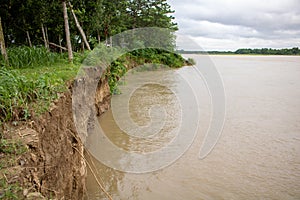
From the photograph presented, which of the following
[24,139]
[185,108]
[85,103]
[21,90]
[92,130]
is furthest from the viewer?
[185,108]

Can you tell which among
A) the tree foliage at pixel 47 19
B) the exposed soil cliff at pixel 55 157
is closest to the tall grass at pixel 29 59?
the tree foliage at pixel 47 19

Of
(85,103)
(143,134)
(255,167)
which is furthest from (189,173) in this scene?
(85,103)

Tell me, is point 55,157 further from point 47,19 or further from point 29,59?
point 47,19

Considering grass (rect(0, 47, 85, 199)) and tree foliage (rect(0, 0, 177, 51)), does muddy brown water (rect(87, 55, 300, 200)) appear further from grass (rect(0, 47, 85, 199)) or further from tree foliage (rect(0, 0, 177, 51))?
tree foliage (rect(0, 0, 177, 51))

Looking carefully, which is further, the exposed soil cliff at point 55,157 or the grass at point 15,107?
the exposed soil cliff at point 55,157

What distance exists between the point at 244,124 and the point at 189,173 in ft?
11.5

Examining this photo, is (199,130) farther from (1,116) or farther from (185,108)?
(1,116)

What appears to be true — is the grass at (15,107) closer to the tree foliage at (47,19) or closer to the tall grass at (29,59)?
the tall grass at (29,59)

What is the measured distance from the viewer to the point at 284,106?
9.44m

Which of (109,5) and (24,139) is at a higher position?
(109,5)

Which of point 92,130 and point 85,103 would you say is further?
point 92,130

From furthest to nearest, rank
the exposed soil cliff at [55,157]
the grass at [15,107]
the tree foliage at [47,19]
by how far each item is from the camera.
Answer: the tree foliage at [47,19] → the exposed soil cliff at [55,157] → the grass at [15,107]

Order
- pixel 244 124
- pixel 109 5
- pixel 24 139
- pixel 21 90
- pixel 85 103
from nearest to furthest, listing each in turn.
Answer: pixel 24 139
pixel 21 90
pixel 85 103
pixel 244 124
pixel 109 5

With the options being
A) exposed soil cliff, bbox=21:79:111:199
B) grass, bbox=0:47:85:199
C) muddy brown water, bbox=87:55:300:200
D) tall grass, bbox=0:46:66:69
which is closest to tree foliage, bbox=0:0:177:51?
tall grass, bbox=0:46:66:69
